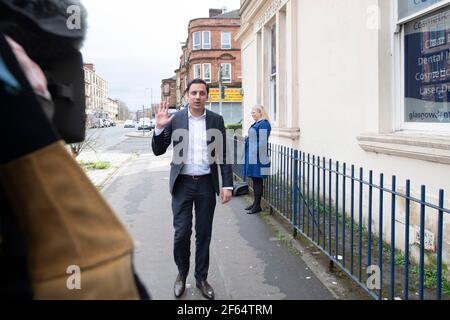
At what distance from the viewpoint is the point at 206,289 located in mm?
4320

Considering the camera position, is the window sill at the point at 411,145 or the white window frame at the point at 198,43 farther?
the white window frame at the point at 198,43

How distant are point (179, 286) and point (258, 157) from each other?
4133 mm

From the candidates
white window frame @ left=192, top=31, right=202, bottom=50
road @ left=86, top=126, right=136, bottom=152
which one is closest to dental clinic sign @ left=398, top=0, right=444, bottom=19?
road @ left=86, top=126, right=136, bottom=152

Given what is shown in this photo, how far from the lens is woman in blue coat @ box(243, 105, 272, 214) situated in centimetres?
809

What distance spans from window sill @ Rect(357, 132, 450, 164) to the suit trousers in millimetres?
2211

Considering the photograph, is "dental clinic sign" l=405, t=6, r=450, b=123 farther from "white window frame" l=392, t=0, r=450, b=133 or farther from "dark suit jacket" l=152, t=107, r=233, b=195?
"dark suit jacket" l=152, t=107, r=233, b=195

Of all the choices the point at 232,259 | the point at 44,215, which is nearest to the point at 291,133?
the point at 232,259

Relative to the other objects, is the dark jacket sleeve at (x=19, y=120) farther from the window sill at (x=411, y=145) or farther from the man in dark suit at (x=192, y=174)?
the window sill at (x=411, y=145)

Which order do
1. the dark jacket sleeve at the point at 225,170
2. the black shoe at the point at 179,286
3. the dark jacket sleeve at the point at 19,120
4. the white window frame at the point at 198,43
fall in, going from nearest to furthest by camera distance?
the dark jacket sleeve at the point at 19,120
the black shoe at the point at 179,286
the dark jacket sleeve at the point at 225,170
the white window frame at the point at 198,43

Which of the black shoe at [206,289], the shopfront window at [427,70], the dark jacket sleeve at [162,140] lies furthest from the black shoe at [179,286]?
the shopfront window at [427,70]

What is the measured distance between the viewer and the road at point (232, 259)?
4.44m

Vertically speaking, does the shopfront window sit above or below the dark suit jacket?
above

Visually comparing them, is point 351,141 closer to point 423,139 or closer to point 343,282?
point 423,139

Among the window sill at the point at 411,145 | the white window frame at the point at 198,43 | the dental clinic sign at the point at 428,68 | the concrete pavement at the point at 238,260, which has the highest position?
the white window frame at the point at 198,43
